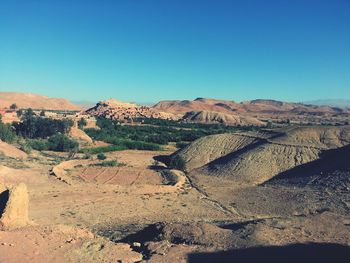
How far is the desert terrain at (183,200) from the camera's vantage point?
54.6ft

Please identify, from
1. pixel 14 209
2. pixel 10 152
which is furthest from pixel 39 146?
pixel 14 209

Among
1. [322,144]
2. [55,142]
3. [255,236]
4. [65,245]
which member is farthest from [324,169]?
[55,142]

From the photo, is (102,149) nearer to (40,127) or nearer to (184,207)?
(40,127)

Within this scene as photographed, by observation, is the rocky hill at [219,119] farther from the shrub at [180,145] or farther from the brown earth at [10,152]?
the brown earth at [10,152]

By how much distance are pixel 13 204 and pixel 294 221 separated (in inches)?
489

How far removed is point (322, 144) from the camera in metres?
45.5

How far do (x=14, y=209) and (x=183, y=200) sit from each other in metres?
13.5

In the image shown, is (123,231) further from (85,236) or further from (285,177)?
(285,177)

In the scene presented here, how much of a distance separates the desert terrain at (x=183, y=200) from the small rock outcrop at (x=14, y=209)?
1.9 inches

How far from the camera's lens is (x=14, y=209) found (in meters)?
18.2

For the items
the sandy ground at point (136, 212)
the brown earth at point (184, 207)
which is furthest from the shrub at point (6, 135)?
the sandy ground at point (136, 212)

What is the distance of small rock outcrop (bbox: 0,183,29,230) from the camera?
17766mm

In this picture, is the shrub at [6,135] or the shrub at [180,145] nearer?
the shrub at [6,135]

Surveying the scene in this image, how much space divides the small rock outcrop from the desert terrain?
5cm
